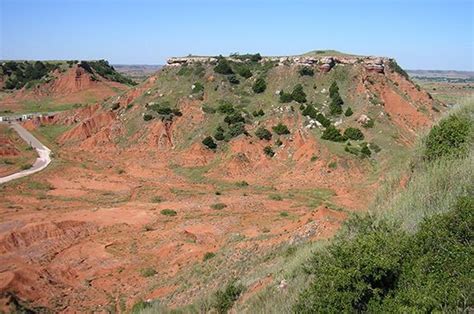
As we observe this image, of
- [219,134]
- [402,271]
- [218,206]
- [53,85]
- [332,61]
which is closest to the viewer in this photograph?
[402,271]

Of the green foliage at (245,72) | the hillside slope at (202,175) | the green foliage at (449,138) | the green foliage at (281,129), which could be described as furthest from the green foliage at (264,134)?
the green foliage at (449,138)

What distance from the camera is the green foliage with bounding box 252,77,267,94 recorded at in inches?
2227

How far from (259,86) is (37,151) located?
27029 millimetres

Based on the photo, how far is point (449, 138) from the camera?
15.9 meters

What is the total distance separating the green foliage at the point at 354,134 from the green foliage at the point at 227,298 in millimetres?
33156

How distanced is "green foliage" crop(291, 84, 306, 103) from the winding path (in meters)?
27.6

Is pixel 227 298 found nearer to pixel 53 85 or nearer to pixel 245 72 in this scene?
pixel 245 72

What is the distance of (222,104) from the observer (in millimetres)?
53469

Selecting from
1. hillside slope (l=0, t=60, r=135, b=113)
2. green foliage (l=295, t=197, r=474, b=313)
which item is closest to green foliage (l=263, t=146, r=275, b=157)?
green foliage (l=295, t=197, r=474, b=313)

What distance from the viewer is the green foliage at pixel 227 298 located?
45.6ft

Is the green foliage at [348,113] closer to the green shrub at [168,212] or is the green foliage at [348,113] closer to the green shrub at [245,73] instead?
the green shrub at [245,73]

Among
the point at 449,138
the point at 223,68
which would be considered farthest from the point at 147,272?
the point at 223,68

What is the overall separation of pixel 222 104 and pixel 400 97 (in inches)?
833

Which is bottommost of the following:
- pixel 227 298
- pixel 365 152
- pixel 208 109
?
pixel 365 152
